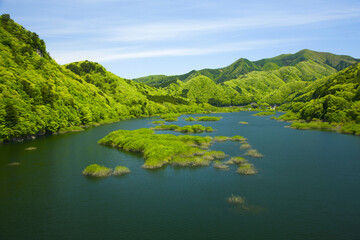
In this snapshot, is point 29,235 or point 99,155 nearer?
point 29,235

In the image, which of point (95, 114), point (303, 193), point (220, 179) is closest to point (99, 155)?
point (220, 179)

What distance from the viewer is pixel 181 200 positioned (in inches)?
1624

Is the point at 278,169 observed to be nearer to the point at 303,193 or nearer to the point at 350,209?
the point at 303,193

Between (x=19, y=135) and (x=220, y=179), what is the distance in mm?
84735

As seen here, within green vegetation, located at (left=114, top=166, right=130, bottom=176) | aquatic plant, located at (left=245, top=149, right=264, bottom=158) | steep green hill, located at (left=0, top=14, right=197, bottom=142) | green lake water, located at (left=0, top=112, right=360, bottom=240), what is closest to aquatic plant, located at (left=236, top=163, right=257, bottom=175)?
green lake water, located at (left=0, top=112, right=360, bottom=240)

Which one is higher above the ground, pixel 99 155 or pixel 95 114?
pixel 95 114

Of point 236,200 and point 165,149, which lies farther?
point 165,149

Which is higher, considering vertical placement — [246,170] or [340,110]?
[340,110]

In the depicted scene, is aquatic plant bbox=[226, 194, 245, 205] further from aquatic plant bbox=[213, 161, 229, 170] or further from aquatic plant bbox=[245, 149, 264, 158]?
aquatic plant bbox=[245, 149, 264, 158]

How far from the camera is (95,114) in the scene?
166125 millimetres

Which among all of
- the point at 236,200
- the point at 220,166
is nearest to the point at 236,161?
the point at 220,166

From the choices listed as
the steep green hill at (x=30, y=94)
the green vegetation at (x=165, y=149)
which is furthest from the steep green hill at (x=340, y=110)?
the steep green hill at (x=30, y=94)

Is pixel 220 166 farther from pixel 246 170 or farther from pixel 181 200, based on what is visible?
pixel 181 200

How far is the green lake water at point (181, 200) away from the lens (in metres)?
31.7
